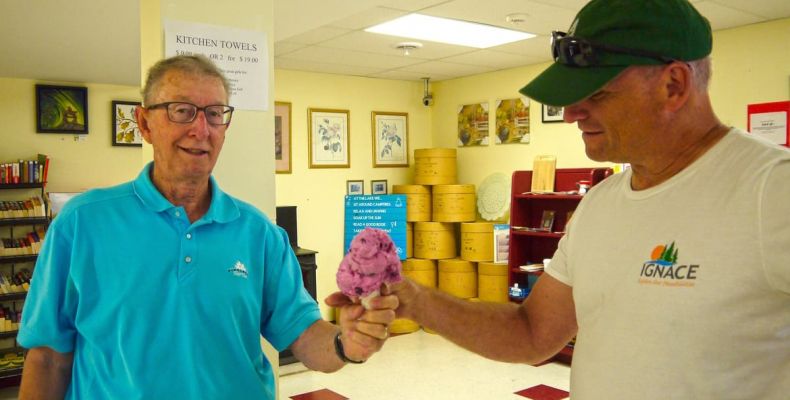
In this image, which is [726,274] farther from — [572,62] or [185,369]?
[185,369]

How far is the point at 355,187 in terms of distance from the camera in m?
8.02

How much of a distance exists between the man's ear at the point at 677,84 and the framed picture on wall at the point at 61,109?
694cm

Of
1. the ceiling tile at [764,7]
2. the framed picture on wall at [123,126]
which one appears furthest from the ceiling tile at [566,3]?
the framed picture on wall at [123,126]

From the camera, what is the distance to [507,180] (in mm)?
7617

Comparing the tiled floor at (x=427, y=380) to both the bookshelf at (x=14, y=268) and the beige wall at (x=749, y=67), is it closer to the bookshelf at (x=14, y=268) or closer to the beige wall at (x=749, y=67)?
the bookshelf at (x=14, y=268)

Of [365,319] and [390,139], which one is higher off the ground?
[390,139]

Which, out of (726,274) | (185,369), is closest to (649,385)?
(726,274)

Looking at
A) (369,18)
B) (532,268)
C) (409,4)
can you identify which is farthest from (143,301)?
(532,268)

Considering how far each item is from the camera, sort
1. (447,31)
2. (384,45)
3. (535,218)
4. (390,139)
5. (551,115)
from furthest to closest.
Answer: (390,139), (551,115), (535,218), (384,45), (447,31)

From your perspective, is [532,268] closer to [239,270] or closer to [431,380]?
[431,380]

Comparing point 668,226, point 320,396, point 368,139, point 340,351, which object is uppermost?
point 368,139

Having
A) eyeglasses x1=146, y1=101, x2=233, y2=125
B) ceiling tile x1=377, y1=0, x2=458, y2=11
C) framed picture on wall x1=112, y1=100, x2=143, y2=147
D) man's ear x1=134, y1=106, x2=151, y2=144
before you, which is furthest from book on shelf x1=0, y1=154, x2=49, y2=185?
eyeglasses x1=146, y1=101, x2=233, y2=125

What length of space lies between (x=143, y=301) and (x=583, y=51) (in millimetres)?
1124

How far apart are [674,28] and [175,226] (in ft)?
3.93
